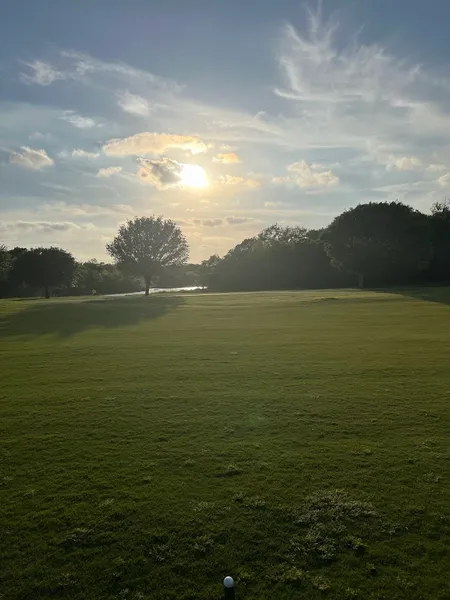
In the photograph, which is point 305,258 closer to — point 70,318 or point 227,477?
point 70,318

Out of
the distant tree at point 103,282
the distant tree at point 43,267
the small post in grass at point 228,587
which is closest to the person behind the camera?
the small post in grass at point 228,587

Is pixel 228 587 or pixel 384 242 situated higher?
pixel 384 242

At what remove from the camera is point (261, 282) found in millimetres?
117438

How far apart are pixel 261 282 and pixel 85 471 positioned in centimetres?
10882

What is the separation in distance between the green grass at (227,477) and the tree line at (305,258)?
206 feet

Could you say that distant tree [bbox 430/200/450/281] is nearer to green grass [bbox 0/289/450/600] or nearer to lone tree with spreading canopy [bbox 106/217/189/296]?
lone tree with spreading canopy [bbox 106/217/189/296]

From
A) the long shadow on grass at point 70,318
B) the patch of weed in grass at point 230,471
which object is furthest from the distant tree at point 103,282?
the patch of weed in grass at point 230,471

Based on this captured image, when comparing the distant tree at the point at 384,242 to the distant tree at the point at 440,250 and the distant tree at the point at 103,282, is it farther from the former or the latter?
the distant tree at the point at 103,282

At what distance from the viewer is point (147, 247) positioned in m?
80.6

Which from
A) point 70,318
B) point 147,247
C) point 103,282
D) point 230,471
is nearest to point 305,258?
point 147,247

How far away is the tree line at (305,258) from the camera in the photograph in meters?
81.8

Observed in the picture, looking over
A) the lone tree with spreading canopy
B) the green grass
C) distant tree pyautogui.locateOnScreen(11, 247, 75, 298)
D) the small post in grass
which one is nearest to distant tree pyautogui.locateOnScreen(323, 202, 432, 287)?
the lone tree with spreading canopy

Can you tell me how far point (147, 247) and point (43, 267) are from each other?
2953 centimetres

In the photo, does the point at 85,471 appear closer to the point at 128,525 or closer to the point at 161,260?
the point at 128,525
